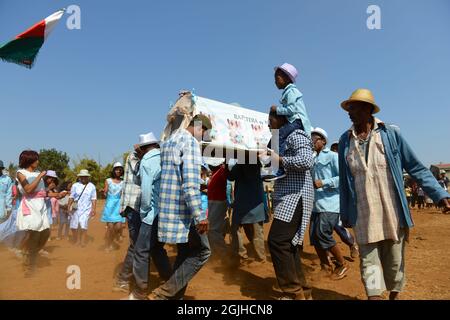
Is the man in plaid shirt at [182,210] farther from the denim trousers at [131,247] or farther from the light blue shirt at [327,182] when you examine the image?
the light blue shirt at [327,182]

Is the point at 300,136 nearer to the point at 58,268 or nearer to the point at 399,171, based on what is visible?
the point at 399,171

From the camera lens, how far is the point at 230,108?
326 inches

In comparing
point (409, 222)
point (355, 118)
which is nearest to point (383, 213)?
point (409, 222)

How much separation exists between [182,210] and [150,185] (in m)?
0.67

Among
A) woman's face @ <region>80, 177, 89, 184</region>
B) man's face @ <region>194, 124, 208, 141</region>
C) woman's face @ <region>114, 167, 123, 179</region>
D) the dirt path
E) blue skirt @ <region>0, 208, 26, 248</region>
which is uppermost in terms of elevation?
man's face @ <region>194, 124, 208, 141</region>

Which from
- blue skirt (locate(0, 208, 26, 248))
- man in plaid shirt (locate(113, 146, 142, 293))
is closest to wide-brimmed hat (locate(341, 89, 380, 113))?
man in plaid shirt (locate(113, 146, 142, 293))

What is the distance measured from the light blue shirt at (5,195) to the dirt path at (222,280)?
1.04 m

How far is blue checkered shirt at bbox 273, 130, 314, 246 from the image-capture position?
3230mm

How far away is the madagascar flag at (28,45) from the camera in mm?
4207

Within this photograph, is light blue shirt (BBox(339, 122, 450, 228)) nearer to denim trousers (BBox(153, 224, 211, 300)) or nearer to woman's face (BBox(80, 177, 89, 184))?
denim trousers (BBox(153, 224, 211, 300))

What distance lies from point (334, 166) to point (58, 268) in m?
4.26

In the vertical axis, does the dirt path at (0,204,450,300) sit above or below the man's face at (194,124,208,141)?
below

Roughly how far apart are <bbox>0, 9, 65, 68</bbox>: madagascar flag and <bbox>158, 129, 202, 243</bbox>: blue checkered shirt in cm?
250

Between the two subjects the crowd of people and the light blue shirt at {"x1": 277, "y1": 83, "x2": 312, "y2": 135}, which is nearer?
the crowd of people
